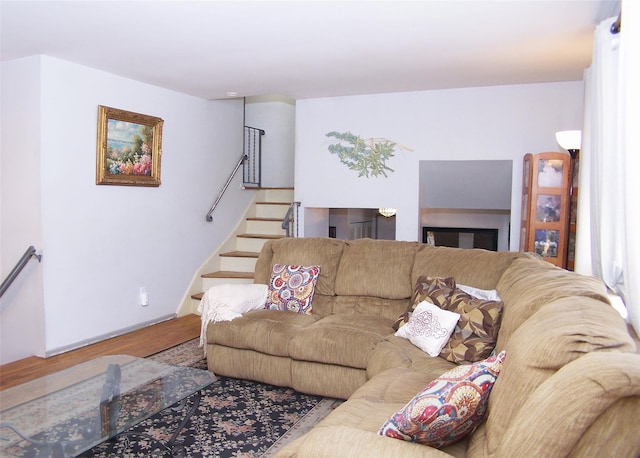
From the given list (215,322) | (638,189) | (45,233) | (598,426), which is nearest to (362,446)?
(598,426)

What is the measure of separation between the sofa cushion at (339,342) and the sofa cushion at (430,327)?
9.4 inches

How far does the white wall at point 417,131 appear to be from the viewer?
4.72m

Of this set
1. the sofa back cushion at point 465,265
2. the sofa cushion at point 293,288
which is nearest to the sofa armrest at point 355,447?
the sofa back cushion at point 465,265

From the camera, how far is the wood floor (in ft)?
11.9

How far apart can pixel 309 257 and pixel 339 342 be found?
0.95 m

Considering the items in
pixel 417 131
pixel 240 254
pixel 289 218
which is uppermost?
pixel 417 131

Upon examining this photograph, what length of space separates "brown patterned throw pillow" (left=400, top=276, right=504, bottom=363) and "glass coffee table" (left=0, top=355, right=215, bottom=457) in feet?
4.32

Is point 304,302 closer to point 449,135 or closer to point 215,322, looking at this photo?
point 215,322

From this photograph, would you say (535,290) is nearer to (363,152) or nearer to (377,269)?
(377,269)

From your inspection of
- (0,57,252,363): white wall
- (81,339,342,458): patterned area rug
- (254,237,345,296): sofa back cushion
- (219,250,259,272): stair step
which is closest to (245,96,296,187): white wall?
(0,57,252,363): white wall

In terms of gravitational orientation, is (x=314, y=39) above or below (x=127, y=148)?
above

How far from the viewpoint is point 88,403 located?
241 centimetres

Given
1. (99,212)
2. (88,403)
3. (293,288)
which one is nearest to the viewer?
(88,403)

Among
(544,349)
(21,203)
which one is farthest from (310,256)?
(544,349)
